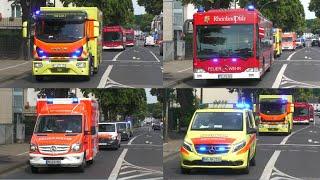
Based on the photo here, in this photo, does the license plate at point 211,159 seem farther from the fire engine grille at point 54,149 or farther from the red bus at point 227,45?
the fire engine grille at point 54,149

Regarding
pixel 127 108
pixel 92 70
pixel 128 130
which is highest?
pixel 92 70

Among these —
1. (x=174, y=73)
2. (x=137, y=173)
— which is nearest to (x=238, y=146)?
(x=174, y=73)

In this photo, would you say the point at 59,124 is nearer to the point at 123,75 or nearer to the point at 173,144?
the point at 123,75

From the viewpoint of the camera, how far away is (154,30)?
44.3 feet

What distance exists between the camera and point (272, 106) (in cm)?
1955

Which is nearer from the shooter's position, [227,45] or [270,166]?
[270,166]

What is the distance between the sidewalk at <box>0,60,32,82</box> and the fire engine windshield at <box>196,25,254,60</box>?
4359mm

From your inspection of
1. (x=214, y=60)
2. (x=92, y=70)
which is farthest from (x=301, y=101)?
(x=92, y=70)

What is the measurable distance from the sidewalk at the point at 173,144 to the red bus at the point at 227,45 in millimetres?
2161

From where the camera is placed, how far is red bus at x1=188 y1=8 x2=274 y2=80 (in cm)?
1606

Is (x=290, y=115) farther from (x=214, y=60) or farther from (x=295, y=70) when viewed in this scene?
(x=214, y=60)

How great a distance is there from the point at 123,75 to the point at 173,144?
222 cm

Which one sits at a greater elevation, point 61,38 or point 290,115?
point 61,38

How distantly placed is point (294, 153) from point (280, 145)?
80.0 inches
